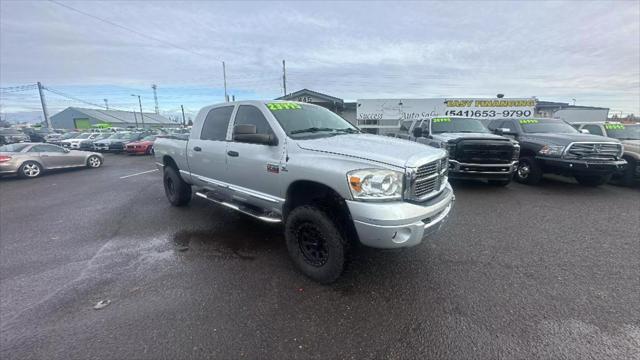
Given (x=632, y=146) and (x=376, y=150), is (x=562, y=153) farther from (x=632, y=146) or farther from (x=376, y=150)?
(x=376, y=150)

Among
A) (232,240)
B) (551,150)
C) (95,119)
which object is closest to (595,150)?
(551,150)

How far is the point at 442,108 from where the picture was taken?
20.1 meters

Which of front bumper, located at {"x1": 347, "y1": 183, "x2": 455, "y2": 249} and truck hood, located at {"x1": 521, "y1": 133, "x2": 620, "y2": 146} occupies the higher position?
truck hood, located at {"x1": 521, "y1": 133, "x2": 620, "y2": 146}

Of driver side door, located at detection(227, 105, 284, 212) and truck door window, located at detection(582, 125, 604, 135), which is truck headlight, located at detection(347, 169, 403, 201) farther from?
truck door window, located at detection(582, 125, 604, 135)

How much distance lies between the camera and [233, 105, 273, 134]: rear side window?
3516mm

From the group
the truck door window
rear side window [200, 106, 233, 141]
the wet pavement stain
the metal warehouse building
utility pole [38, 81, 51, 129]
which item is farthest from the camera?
the metal warehouse building

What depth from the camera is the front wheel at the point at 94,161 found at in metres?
12.8

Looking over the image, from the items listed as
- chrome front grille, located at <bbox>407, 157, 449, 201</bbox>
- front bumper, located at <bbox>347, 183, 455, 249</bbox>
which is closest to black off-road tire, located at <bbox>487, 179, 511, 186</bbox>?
chrome front grille, located at <bbox>407, 157, 449, 201</bbox>

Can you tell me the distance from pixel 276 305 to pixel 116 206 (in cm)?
558

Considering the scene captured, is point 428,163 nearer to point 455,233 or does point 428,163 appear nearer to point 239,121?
point 455,233

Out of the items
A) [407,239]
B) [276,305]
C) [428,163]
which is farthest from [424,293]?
[276,305]

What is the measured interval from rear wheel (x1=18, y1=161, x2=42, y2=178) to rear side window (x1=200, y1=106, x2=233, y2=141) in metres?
11.2

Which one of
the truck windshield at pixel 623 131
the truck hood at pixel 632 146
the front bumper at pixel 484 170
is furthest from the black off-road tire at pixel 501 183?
the truck windshield at pixel 623 131

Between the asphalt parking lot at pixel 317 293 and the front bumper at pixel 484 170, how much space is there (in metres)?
1.52
